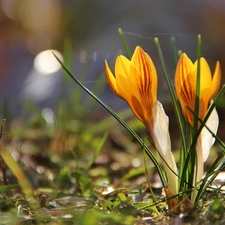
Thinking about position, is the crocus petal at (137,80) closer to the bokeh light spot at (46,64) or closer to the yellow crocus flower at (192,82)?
the yellow crocus flower at (192,82)

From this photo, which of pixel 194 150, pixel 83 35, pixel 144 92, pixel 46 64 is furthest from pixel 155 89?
pixel 83 35

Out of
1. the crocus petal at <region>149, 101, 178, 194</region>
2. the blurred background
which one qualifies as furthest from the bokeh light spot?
the crocus petal at <region>149, 101, 178, 194</region>

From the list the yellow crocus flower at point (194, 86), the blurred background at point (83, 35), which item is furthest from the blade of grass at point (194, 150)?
the blurred background at point (83, 35)

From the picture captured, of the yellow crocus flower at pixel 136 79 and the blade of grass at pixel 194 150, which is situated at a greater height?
the yellow crocus flower at pixel 136 79

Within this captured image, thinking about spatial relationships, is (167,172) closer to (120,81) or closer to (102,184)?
(120,81)

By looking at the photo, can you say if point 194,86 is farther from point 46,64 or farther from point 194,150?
point 46,64

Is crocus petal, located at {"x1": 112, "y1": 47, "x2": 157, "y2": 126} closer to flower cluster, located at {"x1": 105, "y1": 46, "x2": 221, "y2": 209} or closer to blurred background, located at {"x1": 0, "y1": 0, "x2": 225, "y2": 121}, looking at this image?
flower cluster, located at {"x1": 105, "y1": 46, "x2": 221, "y2": 209}

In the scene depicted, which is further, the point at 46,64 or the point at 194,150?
the point at 46,64
